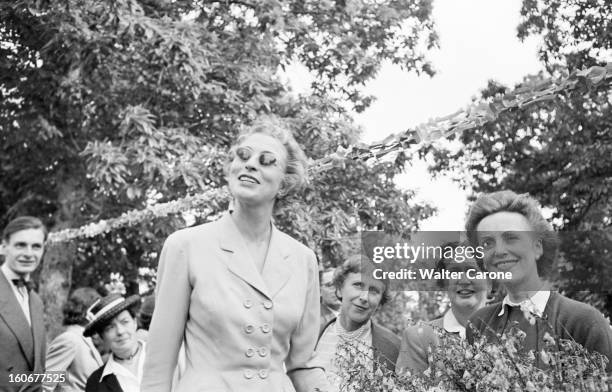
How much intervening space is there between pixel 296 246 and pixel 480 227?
2.10 feet

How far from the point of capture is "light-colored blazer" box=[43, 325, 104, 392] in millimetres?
6227

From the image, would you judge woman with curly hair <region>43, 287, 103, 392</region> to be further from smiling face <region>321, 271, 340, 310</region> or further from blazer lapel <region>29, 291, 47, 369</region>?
smiling face <region>321, 271, 340, 310</region>

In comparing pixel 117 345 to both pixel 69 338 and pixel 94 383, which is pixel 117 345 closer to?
pixel 94 383

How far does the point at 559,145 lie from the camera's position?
17641mm

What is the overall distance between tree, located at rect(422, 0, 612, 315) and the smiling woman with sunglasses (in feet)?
31.2

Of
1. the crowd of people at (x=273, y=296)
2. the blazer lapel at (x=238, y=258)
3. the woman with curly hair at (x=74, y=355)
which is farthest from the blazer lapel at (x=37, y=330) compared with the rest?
the blazer lapel at (x=238, y=258)

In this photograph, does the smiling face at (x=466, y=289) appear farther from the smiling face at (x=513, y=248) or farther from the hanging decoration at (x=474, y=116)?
the hanging decoration at (x=474, y=116)

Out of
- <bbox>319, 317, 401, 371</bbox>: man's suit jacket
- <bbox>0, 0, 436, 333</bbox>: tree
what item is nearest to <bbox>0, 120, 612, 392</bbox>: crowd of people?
<bbox>319, 317, 401, 371</bbox>: man's suit jacket

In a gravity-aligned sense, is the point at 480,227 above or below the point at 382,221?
below

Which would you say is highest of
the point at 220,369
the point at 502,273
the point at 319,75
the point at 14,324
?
the point at 319,75

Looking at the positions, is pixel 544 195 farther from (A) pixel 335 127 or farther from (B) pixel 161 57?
(B) pixel 161 57

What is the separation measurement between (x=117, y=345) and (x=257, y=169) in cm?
298

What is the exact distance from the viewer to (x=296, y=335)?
3.00 metres

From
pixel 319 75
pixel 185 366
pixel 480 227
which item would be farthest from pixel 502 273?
pixel 319 75
